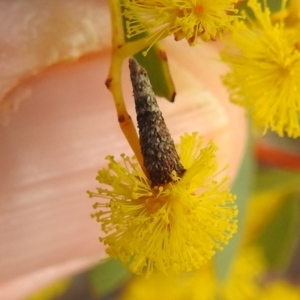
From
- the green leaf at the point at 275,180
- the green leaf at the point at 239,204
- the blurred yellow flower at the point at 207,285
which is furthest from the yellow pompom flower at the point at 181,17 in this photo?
the blurred yellow flower at the point at 207,285

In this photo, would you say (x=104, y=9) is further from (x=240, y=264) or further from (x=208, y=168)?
(x=240, y=264)

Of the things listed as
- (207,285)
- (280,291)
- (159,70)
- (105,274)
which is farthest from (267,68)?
(280,291)

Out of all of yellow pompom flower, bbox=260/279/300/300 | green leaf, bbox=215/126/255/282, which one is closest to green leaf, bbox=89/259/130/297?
green leaf, bbox=215/126/255/282

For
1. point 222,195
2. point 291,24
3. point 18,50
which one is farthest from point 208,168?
point 18,50

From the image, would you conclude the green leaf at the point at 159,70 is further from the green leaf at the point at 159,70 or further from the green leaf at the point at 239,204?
the green leaf at the point at 239,204

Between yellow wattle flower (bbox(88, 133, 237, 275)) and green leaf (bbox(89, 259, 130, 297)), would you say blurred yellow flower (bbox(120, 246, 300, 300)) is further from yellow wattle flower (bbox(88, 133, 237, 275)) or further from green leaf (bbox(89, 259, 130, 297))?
yellow wattle flower (bbox(88, 133, 237, 275))
